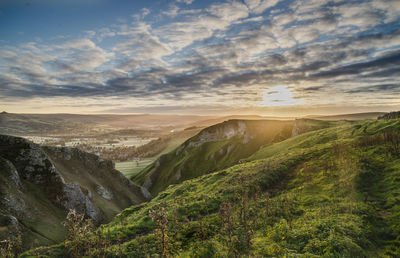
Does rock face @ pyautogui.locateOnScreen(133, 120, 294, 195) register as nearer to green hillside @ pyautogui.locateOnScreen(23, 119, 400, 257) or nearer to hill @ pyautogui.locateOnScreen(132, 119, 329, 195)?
hill @ pyautogui.locateOnScreen(132, 119, 329, 195)

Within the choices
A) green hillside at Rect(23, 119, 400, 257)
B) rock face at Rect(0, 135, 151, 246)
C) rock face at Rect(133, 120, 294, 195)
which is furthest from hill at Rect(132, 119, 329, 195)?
green hillside at Rect(23, 119, 400, 257)

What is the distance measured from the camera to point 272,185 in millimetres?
34531

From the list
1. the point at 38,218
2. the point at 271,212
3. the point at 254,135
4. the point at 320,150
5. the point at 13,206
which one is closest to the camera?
the point at 271,212

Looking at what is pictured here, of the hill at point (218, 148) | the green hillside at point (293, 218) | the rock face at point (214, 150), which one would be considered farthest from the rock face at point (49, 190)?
the hill at point (218, 148)

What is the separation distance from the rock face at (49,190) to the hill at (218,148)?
115 ft

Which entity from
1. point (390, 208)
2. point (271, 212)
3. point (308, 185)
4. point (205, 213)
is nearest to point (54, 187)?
point (205, 213)

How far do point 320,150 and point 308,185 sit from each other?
1792cm

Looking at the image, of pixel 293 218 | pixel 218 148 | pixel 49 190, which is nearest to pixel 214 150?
pixel 218 148

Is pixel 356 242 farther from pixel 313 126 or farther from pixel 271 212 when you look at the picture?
pixel 313 126

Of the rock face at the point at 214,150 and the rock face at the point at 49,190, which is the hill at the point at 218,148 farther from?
the rock face at the point at 49,190

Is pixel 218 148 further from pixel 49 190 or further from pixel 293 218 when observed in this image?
pixel 293 218

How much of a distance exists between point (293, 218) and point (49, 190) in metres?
47.0

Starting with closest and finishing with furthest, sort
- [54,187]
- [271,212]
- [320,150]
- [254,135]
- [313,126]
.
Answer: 1. [271,212]
2. [54,187]
3. [320,150]
4. [313,126]
5. [254,135]

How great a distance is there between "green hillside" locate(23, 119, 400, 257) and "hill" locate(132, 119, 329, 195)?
174 feet
